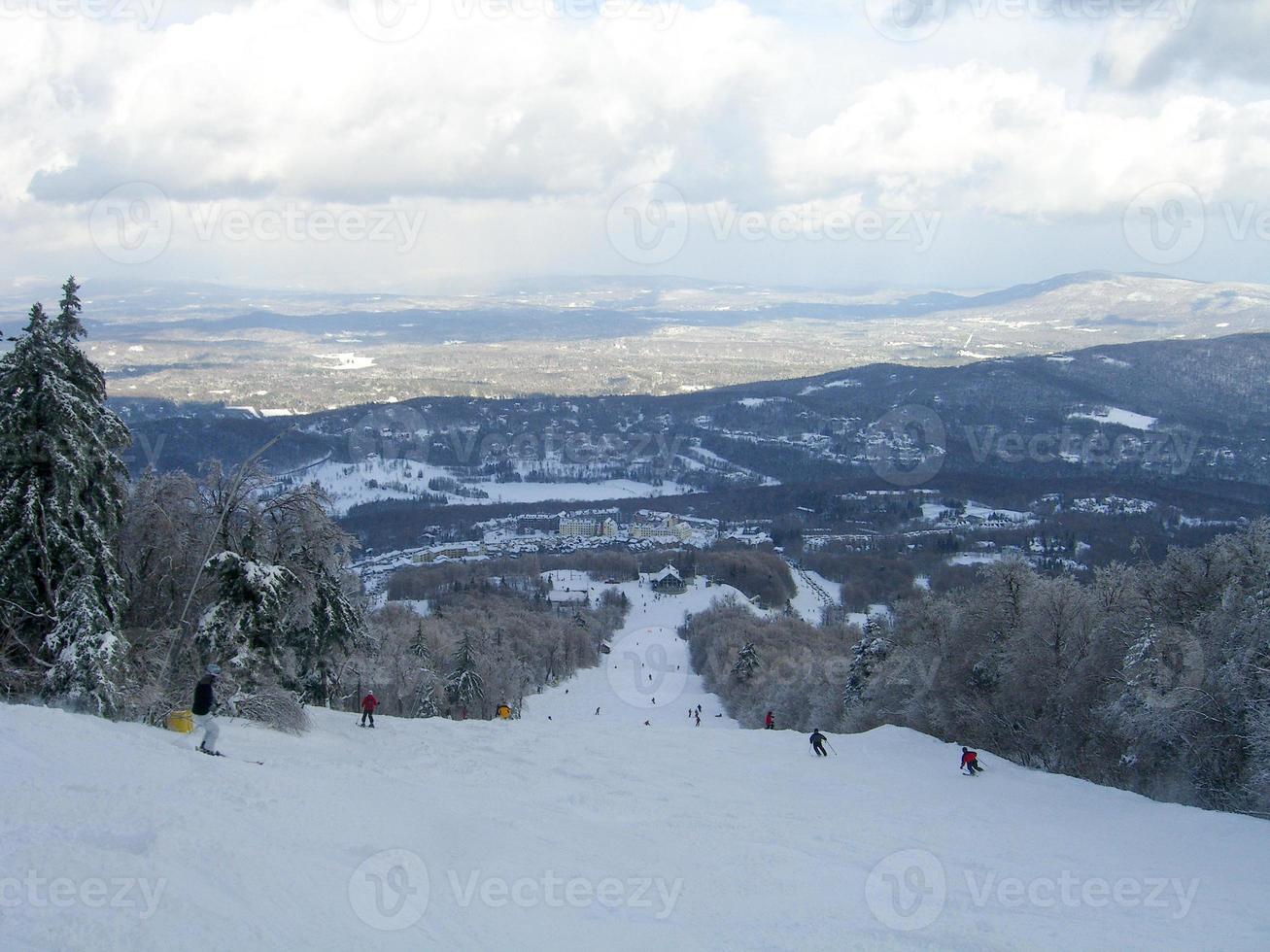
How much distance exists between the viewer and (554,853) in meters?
11.0

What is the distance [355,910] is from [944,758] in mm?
15951

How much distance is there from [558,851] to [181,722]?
643 centimetres

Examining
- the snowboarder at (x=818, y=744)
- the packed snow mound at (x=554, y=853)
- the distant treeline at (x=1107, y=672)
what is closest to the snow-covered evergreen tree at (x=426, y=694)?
the distant treeline at (x=1107, y=672)

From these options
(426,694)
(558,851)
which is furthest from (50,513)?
(426,694)

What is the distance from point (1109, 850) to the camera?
1352 cm

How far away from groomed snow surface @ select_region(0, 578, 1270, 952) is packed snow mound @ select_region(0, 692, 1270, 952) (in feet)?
0.13

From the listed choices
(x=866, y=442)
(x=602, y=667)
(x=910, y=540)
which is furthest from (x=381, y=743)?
(x=866, y=442)

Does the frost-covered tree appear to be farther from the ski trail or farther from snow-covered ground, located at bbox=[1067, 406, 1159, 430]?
snow-covered ground, located at bbox=[1067, 406, 1159, 430]

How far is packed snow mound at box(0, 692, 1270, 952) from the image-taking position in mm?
7379

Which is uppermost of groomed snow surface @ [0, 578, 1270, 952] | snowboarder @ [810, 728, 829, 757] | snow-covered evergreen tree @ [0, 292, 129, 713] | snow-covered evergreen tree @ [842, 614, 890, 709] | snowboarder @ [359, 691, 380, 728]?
snow-covered evergreen tree @ [0, 292, 129, 713]

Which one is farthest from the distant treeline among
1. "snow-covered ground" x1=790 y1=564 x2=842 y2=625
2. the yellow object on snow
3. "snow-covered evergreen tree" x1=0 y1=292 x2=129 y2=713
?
"snow-covered ground" x1=790 y1=564 x2=842 y2=625

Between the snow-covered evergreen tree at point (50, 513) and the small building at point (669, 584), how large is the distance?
8323 centimetres

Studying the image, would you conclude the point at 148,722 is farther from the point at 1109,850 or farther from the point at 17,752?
the point at 1109,850

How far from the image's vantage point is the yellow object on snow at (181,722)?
43.8 ft
